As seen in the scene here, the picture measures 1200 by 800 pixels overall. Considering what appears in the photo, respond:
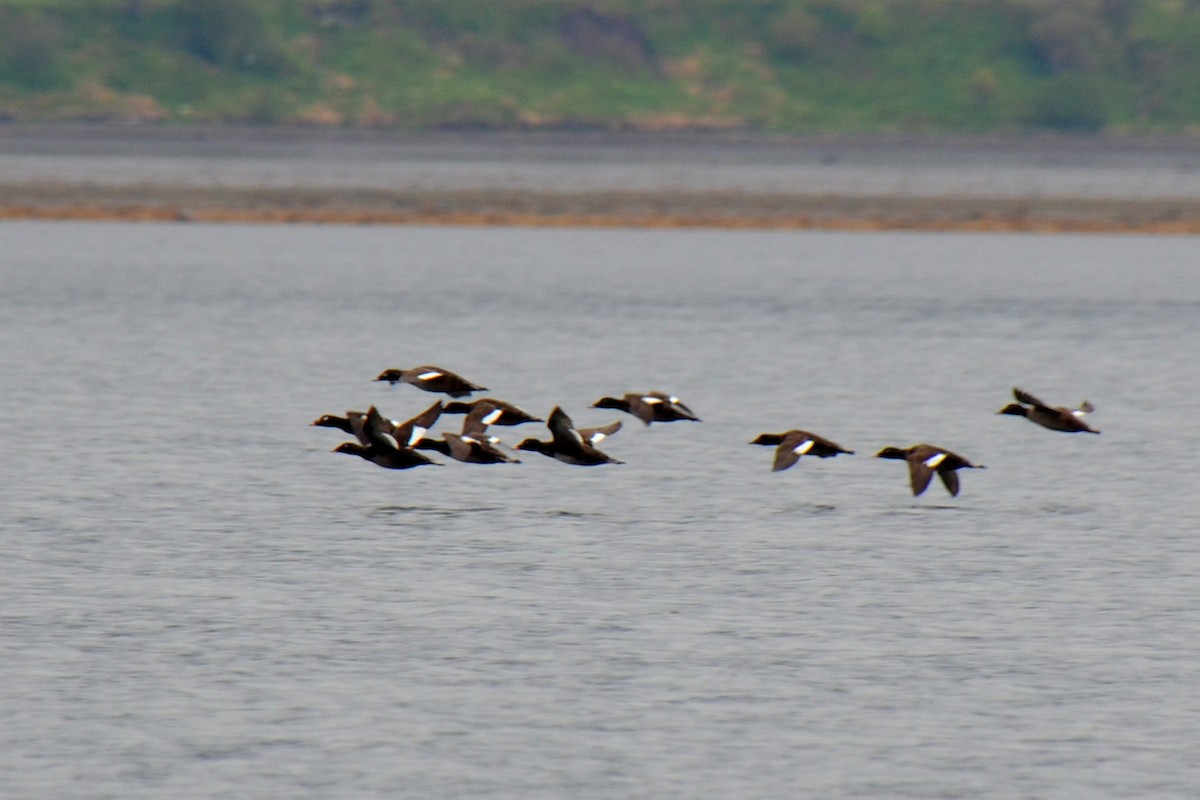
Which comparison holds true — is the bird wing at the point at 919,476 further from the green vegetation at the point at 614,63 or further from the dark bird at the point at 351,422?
the green vegetation at the point at 614,63

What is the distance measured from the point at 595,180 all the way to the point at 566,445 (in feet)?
248

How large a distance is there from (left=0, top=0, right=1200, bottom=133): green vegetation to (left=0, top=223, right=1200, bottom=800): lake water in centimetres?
9529

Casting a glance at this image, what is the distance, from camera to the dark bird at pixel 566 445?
62.3 ft

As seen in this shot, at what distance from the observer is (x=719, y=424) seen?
29156 millimetres

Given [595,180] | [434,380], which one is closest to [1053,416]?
[434,380]

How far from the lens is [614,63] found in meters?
144

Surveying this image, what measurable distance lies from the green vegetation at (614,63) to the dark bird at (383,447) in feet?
362

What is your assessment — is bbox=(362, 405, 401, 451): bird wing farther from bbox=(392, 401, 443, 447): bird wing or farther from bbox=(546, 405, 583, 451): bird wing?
bbox=(546, 405, 583, 451): bird wing

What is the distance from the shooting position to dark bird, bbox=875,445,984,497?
67.7 feet

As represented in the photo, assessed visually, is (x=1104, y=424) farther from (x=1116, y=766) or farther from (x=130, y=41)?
(x=130, y=41)

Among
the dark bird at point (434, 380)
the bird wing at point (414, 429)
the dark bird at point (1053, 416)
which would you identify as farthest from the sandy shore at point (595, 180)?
the dark bird at point (1053, 416)

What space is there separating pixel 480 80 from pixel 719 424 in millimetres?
113819

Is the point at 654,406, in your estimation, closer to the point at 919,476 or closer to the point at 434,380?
the point at 434,380

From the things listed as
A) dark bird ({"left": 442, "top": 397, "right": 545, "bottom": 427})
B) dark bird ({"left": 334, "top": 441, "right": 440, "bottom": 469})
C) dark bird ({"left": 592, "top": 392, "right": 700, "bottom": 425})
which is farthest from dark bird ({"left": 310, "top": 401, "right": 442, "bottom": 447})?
dark bird ({"left": 592, "top": 392, "right": 700, "bottom": 425})
